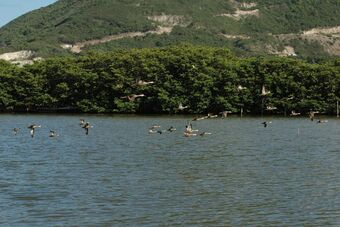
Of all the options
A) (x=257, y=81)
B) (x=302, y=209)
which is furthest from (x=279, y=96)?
(x=302, y=209)

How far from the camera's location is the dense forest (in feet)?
392

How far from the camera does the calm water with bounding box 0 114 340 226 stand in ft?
92.7

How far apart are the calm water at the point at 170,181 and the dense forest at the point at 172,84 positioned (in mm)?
52700

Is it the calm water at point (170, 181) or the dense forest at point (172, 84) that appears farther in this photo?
the dense forest at point (172, 84)

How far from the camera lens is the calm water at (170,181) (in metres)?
28.3

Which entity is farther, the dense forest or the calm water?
the dense forest

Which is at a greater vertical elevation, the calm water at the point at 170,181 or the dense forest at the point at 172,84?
the dense forest at the point at 172,84

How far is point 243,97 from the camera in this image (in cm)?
12038

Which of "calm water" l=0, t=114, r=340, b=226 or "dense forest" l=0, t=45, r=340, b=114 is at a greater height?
"dense forest" l=0, t=45, r=340, b=114

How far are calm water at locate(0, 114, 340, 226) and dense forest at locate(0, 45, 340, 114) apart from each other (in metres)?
52.7

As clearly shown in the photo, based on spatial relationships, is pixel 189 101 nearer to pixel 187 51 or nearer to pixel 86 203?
pixel 187 51

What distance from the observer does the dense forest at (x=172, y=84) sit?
119m

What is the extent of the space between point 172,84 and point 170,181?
87214 millimetres

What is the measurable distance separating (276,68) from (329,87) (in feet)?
32.0
